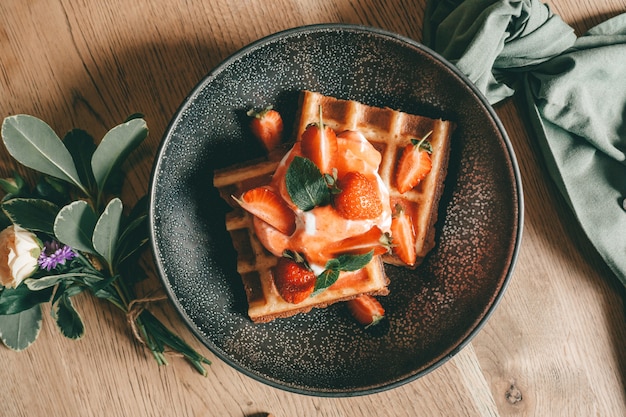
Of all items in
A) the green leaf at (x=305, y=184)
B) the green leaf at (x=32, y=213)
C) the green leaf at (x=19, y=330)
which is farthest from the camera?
the green leaf at (x=19, y=330)

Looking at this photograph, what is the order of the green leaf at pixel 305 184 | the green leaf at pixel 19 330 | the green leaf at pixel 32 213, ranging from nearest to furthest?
the green leaf at pixel 305 184
the green leaf at pixel 32 213
the green leaf at pixel 19 330

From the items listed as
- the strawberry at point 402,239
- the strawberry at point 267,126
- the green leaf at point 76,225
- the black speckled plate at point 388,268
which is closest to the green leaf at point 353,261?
the strawberry at point 402,239

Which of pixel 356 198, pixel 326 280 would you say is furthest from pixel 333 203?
pixel 326 280

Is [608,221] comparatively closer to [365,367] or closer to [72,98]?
[365,367]

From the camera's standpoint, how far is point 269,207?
1113mm

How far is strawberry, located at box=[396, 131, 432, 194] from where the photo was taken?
1.18 metres

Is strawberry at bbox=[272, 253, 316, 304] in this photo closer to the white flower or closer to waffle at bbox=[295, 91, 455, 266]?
waffle at bbox=[295, 91, 455, 266]

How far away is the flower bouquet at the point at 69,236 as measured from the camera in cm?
112

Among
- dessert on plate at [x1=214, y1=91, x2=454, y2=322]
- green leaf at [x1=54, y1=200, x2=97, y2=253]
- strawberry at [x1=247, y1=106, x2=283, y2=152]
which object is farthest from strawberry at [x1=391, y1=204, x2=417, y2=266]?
green leaf at [x1=54, y1=200, x2=97, y2=253]

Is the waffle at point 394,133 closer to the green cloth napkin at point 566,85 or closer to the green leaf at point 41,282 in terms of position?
the green cloth napkin at point 566,85

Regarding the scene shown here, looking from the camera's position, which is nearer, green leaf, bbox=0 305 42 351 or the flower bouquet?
the flower bouquet

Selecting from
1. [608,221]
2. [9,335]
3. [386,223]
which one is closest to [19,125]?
[9,335]

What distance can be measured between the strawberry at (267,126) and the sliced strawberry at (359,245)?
0.98 feet

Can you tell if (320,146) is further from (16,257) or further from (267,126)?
(16,257)
